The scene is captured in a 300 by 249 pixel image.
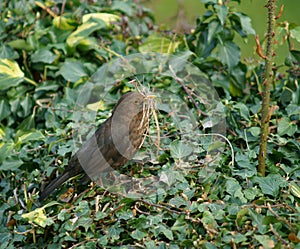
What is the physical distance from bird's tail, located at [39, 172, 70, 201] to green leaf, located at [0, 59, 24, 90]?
1.34m

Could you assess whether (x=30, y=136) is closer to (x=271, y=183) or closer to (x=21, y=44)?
(x=21, y=44)

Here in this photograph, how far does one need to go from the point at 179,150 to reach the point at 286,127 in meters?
0.67

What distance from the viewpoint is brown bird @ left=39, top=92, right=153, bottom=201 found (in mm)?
3268

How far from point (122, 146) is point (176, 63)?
1.12 m

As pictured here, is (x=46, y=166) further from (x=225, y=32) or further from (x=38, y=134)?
(x=225, y=32)

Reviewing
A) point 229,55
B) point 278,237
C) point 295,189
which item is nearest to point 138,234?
point 278,237

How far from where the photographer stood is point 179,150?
10.6 feet

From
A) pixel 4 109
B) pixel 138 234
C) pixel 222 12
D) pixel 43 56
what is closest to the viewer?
pixel 138 234

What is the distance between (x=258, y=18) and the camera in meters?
6.41

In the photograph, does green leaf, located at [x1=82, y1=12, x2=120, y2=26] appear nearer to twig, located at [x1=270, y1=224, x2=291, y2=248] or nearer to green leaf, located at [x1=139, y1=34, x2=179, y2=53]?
green leaf, located at [x1=139, y1=34, x2=179, y2=53]

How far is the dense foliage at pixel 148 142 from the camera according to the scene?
2.78 metres

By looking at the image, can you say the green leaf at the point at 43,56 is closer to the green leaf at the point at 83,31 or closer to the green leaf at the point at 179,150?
the green leaf at the point at 83,31

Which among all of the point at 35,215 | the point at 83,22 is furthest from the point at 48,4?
the point at 35,215

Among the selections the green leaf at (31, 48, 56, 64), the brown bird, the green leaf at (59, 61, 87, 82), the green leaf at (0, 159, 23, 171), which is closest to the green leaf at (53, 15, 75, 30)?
the green leaf at (31, 48, 56, 64)
